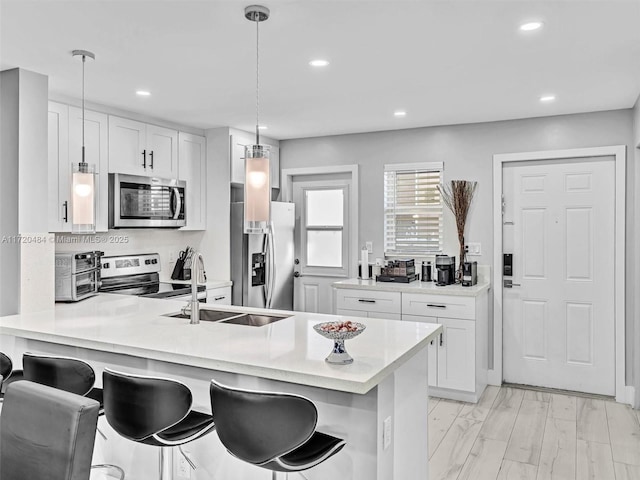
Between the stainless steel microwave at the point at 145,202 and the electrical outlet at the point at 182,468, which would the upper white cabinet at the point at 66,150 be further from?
the electrical outlet at the point at 182,468

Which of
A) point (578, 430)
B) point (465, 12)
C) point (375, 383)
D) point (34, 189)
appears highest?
point (465, 12)

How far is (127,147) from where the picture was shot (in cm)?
423

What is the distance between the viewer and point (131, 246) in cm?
462

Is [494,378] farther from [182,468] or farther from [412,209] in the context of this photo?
[182,468]

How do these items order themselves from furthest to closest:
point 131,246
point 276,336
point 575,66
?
point 131,246
point 575,66
point 276,336

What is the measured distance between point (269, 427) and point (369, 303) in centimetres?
279

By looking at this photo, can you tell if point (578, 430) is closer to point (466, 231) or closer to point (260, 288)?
point (466, 231)

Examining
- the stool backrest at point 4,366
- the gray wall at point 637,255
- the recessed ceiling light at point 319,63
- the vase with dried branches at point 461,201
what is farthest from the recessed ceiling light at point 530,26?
the stool backrest at point 4,366

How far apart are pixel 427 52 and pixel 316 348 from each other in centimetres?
174

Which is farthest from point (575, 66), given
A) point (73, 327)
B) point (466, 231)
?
point (73, 327)

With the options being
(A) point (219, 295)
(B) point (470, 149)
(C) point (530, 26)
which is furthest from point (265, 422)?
(B) point (470, 149)

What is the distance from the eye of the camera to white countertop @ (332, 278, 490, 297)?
13.5ft

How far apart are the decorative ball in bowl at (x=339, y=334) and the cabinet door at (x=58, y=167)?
2.60 meters

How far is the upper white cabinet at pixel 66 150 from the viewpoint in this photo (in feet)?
11.9
